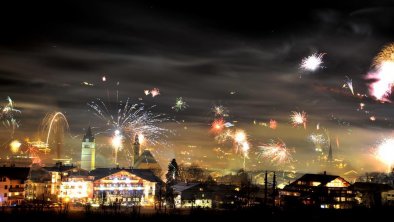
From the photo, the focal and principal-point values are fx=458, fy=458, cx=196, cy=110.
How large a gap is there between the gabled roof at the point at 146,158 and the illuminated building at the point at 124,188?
51.6 meters

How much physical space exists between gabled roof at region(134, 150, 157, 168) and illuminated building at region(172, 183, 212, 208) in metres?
62.2

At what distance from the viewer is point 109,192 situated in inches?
3735

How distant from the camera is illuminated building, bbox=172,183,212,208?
89000mm

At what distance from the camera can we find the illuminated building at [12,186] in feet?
275

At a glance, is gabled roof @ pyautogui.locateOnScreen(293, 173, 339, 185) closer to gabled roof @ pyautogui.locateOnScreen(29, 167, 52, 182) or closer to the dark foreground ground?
the dark foreground ground

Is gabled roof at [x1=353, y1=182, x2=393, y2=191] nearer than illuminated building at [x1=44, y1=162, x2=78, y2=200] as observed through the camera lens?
Yes

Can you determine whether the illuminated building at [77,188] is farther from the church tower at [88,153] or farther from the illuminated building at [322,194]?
the church tower at [88,153]

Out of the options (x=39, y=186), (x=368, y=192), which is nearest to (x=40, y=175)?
(x=39, y=186)

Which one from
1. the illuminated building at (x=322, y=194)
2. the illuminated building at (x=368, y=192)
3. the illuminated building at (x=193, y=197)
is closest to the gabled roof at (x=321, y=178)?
the illuminated building at (x=322, y=194)

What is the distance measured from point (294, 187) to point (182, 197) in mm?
22021

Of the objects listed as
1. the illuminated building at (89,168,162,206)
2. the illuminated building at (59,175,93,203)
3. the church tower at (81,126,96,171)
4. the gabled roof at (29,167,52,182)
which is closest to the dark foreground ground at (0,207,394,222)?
the illuminated building at (89,168,162,206)

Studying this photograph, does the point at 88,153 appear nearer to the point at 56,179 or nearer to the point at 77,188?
the point at 56,179

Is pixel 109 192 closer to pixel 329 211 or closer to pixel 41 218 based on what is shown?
pixel 41 218

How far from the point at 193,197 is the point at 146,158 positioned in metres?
67.3
